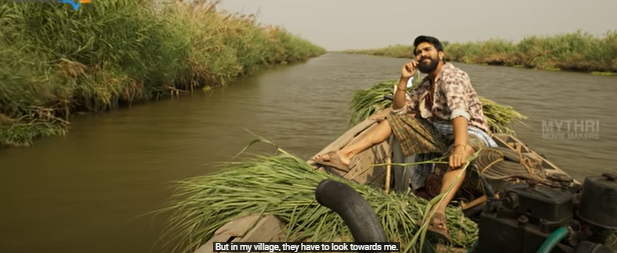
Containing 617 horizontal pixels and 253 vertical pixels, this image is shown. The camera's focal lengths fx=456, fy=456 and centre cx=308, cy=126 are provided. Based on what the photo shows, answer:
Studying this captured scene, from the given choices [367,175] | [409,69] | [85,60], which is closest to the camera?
[409,69]

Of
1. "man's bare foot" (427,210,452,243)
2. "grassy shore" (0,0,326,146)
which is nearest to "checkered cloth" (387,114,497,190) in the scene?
"man's bare foot" (427,210,452,243)

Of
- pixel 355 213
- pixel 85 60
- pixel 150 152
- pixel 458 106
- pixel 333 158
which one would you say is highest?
pixel 85 60

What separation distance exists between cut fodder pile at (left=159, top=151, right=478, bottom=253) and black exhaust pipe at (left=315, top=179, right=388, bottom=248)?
45 centimetres

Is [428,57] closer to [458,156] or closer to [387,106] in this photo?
[458,156]

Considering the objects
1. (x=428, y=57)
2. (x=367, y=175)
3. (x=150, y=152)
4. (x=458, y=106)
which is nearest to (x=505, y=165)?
(x=458, y=106)

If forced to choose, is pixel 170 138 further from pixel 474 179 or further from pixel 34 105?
pixel 474 179

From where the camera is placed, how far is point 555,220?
138 cm

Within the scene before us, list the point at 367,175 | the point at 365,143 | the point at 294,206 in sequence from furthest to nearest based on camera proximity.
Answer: the point at 367,175 < the point at 365,143 < the point at 294,206

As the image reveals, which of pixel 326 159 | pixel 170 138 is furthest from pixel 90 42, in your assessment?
pixel 326 159

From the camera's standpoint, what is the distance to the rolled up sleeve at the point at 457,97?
2.51 m

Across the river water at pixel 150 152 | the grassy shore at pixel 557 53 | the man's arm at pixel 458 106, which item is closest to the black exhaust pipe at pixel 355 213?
the man's arm at pixel 458 106

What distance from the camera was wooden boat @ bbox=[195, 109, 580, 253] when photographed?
1772mm

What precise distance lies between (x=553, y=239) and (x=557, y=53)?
72.2ft

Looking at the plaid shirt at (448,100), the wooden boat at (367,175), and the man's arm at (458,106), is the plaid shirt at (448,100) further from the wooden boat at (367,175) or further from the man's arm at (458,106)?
the wooden boat at (367,175)
